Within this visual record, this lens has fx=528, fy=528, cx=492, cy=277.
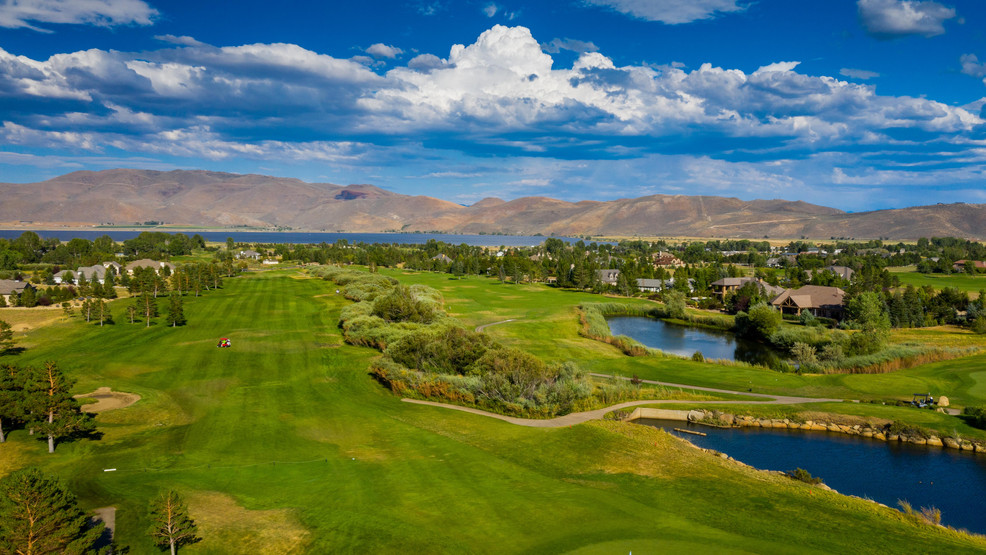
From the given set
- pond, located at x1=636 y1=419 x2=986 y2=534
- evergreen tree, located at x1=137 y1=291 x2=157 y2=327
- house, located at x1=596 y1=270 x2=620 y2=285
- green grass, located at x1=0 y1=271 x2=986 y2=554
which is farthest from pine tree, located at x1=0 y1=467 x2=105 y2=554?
house, located at x1=596 y1=270 x2=620 y2=285

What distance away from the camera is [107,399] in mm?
34969

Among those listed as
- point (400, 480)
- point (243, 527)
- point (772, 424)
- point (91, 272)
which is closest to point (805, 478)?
point (772, 424)

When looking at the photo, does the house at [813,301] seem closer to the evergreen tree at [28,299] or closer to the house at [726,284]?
the house at [726,284]

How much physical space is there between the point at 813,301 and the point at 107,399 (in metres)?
90.5

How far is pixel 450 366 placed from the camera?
4312cm

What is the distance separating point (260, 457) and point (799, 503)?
24738 mm

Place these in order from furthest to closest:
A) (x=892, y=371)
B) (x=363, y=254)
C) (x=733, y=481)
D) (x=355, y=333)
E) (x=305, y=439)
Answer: (x=363, y=254)
(x=355, y=333)
(x=892, y=371)
(x=305, y=439)
(x=733, y=481)

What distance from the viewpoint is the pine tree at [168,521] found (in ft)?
52.3

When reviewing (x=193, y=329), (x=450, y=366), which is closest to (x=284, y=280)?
(x=193, y=329)

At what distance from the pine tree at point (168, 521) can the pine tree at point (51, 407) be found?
13.2 metres

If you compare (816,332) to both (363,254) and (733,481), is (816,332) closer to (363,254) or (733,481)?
(733,481)

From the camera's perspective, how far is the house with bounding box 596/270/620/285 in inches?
4838

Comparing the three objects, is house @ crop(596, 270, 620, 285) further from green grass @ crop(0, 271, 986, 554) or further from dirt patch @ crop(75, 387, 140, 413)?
dirt patch @ crop(75, 387, 140, 413)

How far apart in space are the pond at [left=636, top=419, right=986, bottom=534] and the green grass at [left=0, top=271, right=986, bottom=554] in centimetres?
496
